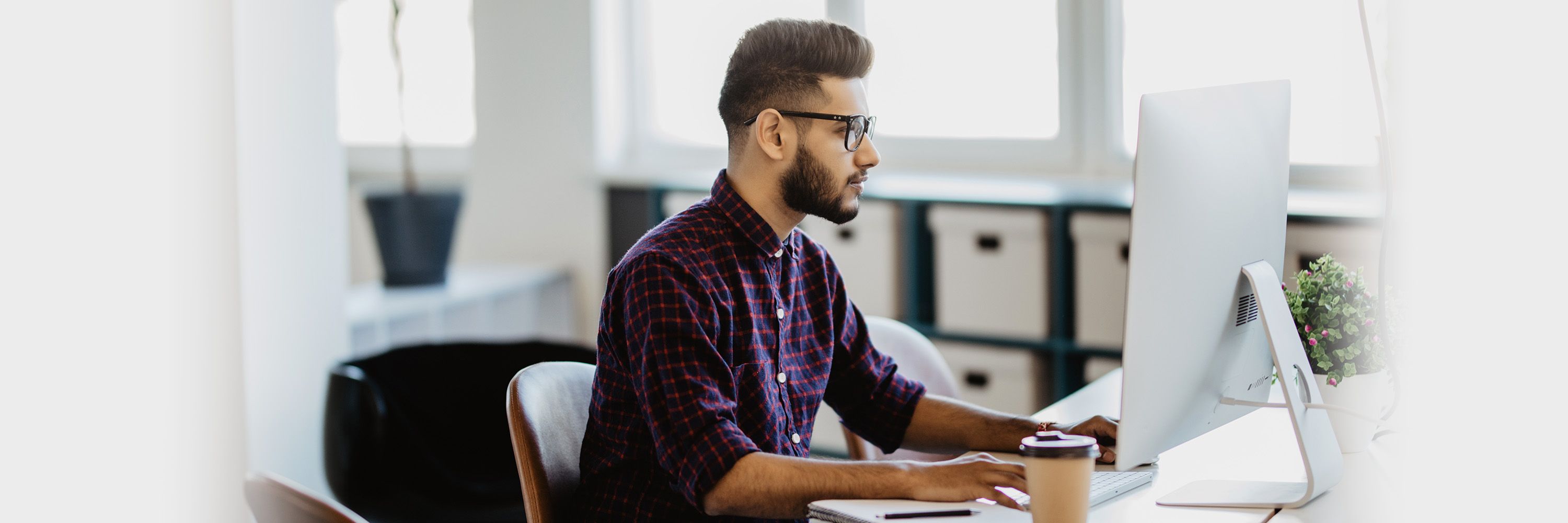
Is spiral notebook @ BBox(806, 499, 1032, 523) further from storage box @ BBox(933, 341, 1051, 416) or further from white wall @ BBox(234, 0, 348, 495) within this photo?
storage box @ BBox(933, 341, 1051, 416)

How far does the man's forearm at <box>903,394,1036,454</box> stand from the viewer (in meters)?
1.50

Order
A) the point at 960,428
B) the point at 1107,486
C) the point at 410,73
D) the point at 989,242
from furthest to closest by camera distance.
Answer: the point at 410,73 < the point at 989,242 < the point at 960,428 < the point at 1107,486

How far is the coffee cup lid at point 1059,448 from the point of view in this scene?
1.04 m

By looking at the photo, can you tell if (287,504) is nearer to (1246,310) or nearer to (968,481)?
(968,481)

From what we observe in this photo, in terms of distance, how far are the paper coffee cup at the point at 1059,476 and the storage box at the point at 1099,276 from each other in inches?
68.6

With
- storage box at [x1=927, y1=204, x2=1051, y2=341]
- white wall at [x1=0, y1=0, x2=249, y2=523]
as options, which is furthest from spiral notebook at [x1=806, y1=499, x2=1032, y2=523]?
storage box at [x1=927, y1=204, x2=1051, y2=341]

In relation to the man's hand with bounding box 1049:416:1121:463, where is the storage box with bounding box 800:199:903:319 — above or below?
above

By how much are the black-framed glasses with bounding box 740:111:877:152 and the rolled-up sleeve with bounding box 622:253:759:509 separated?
26cm

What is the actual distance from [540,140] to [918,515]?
9.39 feet

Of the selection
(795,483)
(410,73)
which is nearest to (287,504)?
(795,483)

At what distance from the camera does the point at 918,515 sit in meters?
1.12

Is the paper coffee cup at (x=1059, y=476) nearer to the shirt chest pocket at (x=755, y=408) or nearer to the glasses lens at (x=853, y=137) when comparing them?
the shirt chest pocket at (x=755, y=408)

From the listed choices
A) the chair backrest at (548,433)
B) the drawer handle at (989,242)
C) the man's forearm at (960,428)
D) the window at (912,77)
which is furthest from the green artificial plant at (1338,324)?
the window at (912,77)

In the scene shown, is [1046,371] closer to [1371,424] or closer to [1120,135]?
[1120,135]
